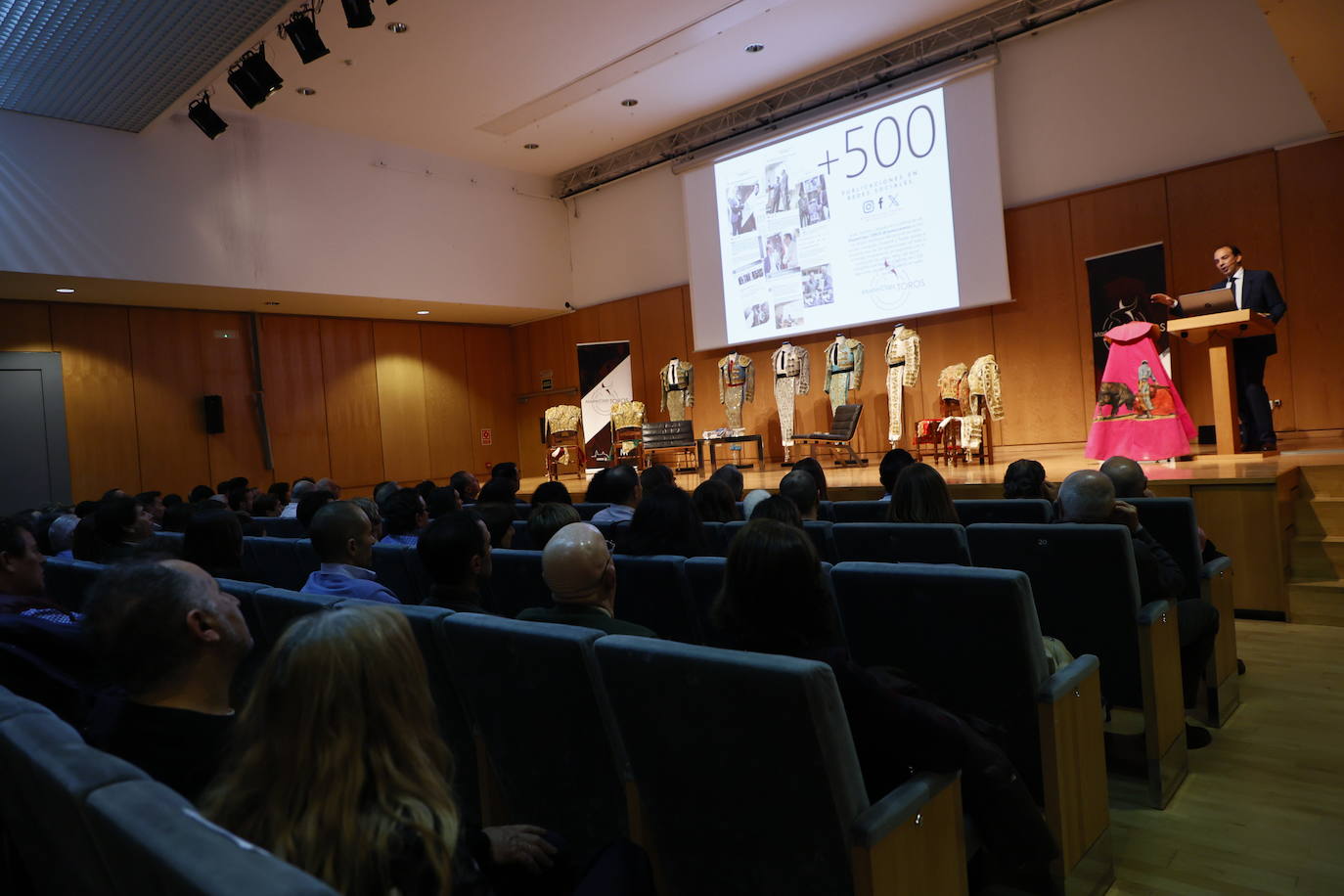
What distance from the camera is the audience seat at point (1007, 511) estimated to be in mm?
3439

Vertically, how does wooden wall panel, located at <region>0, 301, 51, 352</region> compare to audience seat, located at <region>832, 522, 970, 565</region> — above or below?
above

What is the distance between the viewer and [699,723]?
1.46 metres

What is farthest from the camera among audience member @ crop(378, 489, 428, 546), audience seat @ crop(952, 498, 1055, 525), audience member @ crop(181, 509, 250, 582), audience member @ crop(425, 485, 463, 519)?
audience member @ crop(425, 485, 463, 519)

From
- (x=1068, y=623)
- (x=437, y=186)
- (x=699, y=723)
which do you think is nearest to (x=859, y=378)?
(x=437, y=186)

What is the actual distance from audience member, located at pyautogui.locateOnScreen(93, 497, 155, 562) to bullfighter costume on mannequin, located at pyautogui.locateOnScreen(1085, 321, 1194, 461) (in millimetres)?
6245

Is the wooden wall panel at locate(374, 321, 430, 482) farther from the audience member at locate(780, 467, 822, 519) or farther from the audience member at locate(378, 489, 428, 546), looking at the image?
the audience member at locate(780, 467, 822, 519)

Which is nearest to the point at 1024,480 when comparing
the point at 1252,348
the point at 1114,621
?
the point at 1114,621

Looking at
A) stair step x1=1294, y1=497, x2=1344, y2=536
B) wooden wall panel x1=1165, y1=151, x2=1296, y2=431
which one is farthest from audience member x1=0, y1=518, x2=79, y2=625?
wooden wall panel x1=1165, y1=151, x2=1296, y2=431

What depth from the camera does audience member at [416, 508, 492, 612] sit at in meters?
2.43

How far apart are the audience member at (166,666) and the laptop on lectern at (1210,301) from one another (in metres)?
6.58

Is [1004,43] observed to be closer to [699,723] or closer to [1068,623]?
[1068,623]

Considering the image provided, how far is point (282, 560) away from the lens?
4.09 m

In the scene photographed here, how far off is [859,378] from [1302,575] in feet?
18.6

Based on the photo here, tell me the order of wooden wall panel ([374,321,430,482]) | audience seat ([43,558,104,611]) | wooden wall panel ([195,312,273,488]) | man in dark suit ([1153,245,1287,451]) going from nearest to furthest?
1. audience seat ([43,558,104,611])
2. man in dark suit ([1153,245,1287,451])
3. wooden wall panel ([195,312,273,488])
4. wooden wall panel ([374,321,430,482])
